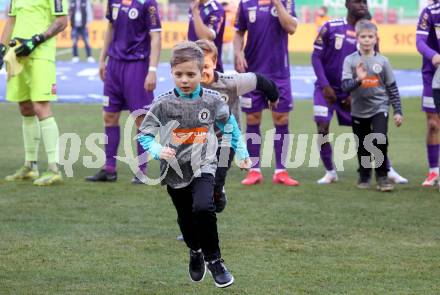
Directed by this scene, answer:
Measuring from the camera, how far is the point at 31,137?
33.0ft

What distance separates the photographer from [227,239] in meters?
7.35

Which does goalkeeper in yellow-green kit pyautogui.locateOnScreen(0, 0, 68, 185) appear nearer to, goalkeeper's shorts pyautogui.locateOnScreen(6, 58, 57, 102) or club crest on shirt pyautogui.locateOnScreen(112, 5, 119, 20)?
goalkeeper's shorts pyautogui.locateOnScreen(6, 58, 57, 102)

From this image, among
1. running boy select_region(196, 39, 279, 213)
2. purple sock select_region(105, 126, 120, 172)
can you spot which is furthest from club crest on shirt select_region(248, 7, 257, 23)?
running boy select_region(196, 39, 279, 213)

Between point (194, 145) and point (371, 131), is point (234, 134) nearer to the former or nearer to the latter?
point (194, 145)

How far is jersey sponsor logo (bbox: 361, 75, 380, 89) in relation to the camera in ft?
31.7

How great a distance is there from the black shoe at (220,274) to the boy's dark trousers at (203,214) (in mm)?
44

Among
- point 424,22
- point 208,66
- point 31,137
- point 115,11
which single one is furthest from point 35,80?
point 424,22

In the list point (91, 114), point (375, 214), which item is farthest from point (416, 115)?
point (375, 214)

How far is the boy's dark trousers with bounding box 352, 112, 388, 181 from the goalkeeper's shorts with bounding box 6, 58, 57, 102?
119 inches

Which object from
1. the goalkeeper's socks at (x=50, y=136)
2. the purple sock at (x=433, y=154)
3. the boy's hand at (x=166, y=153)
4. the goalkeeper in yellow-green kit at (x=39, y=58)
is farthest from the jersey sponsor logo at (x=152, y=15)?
the boy's hand at (x=166, y=153)

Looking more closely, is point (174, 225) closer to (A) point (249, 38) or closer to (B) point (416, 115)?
(A) point (249, 38)

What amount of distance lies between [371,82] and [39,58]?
324 cm

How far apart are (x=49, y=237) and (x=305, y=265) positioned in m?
1.99

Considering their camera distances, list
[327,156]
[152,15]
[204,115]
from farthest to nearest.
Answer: [327,156] → [152,15] → [204,115]
